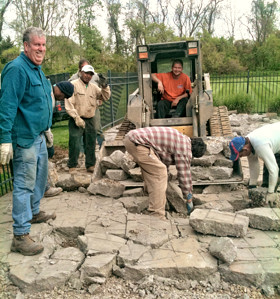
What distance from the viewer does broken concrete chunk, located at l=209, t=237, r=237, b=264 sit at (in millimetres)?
3072

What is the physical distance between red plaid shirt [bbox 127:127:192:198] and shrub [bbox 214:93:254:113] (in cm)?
1077

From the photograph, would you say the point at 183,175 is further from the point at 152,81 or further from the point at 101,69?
the point at 101,69

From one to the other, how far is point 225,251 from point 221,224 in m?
0.49

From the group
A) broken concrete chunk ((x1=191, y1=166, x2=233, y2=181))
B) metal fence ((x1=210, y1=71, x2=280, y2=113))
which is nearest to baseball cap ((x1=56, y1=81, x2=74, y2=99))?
broken concrete chunk ((x1=191, y1=166, x2=233, y2=181))

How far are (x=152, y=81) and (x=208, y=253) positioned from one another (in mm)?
4553

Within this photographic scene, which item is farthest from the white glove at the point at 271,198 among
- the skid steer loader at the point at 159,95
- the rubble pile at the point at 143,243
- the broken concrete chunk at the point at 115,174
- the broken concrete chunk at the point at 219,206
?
the broken concrete chunk at the point at 115,174

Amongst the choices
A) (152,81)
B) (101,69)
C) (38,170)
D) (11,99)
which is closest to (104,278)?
(38,170)

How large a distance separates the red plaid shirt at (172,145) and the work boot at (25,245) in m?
1.65

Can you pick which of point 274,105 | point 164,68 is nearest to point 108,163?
point 164,68

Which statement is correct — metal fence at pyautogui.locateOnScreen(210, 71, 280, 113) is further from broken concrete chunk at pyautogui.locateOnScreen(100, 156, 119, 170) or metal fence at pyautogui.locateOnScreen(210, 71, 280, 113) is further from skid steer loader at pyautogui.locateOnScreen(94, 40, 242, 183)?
broken concrete chunk at pyautogui.locateOnScreen(100, 156, 119, 170)

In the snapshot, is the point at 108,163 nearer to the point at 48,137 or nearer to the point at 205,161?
the point at 205,161

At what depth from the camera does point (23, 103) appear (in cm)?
319

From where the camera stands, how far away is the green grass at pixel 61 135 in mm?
8958

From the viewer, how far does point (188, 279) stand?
10.00 feet
